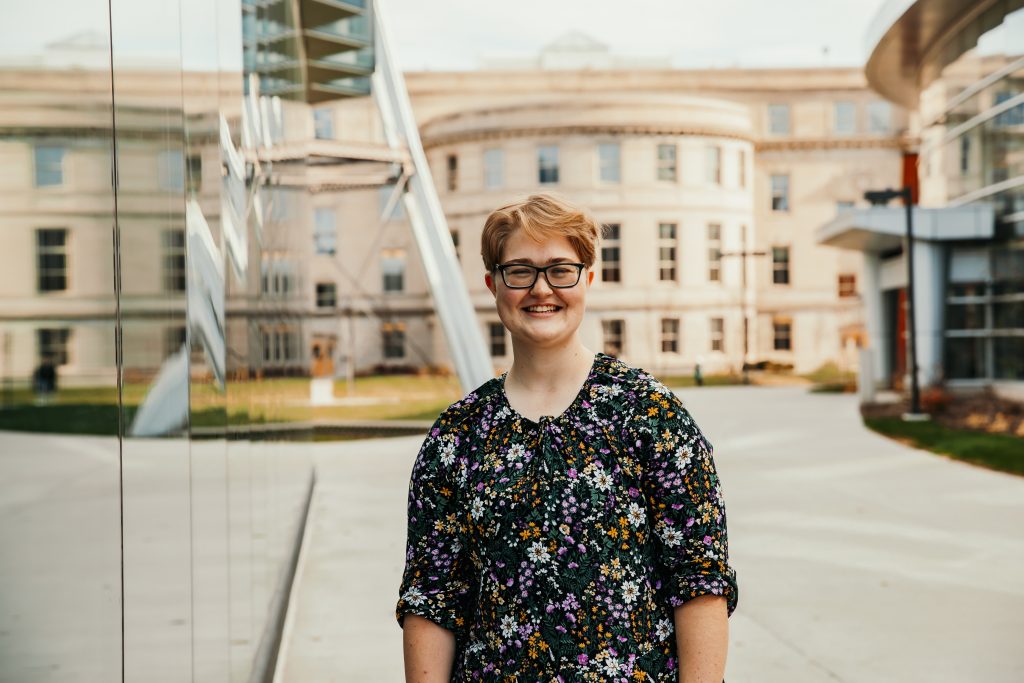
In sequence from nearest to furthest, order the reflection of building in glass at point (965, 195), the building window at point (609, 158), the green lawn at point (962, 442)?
the green lawn at point (962, 442), the reflection of building in glass at point (965, 195), the building window at point (609, 158)

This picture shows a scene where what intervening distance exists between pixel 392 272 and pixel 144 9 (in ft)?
A: 143

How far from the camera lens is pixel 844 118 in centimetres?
4866

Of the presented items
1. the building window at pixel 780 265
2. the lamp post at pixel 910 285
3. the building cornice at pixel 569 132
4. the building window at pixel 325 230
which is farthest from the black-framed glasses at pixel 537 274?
the building window at pixel 780 265

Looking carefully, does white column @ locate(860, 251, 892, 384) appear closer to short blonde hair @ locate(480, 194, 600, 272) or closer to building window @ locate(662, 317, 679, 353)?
building window @ locate(662, 317, 679, 353)

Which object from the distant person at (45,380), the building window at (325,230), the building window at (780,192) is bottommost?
the distant person at (45,380)

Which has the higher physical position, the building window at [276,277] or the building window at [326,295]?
the building window at [326,295]

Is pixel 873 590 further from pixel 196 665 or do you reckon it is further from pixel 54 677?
pixel 54 677

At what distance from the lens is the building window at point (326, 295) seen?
45.2m

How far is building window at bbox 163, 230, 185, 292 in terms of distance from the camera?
2.88 m

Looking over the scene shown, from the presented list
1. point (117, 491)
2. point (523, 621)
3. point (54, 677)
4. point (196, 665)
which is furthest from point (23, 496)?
point (196, 665)

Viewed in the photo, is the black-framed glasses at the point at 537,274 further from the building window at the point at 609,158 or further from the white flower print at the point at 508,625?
the building window at the point at 609,158

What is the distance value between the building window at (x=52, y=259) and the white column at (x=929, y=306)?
2490cm

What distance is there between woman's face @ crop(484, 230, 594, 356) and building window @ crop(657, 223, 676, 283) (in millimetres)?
41154

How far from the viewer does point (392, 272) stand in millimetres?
46062
